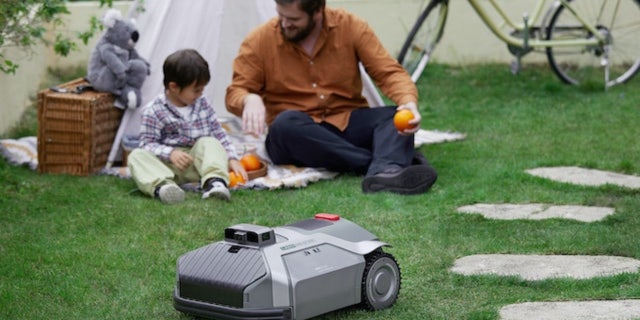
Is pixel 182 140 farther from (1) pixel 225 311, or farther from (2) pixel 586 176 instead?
(1) pixel 225 311

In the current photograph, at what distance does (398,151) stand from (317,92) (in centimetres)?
57

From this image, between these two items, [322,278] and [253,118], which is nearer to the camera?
[322,278]

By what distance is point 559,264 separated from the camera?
3811 millimetres

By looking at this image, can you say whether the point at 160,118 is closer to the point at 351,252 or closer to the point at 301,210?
the point at 301,210

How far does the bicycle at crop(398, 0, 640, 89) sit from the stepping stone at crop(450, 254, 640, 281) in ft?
11.7

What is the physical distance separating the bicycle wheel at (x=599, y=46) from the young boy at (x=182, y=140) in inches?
129

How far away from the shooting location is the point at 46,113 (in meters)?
5.72

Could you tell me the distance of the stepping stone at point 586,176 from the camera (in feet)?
17.0

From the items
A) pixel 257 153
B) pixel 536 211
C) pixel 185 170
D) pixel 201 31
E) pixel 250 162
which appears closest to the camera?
pixel 536 211

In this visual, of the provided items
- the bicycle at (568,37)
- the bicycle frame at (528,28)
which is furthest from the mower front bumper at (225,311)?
the bicycle frame at (528,28)

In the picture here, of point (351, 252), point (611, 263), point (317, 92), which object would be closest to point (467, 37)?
point (317, 92)

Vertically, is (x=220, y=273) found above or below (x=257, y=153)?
above

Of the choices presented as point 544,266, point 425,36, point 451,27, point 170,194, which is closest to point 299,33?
point 170,194

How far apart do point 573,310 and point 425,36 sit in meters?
4.51
